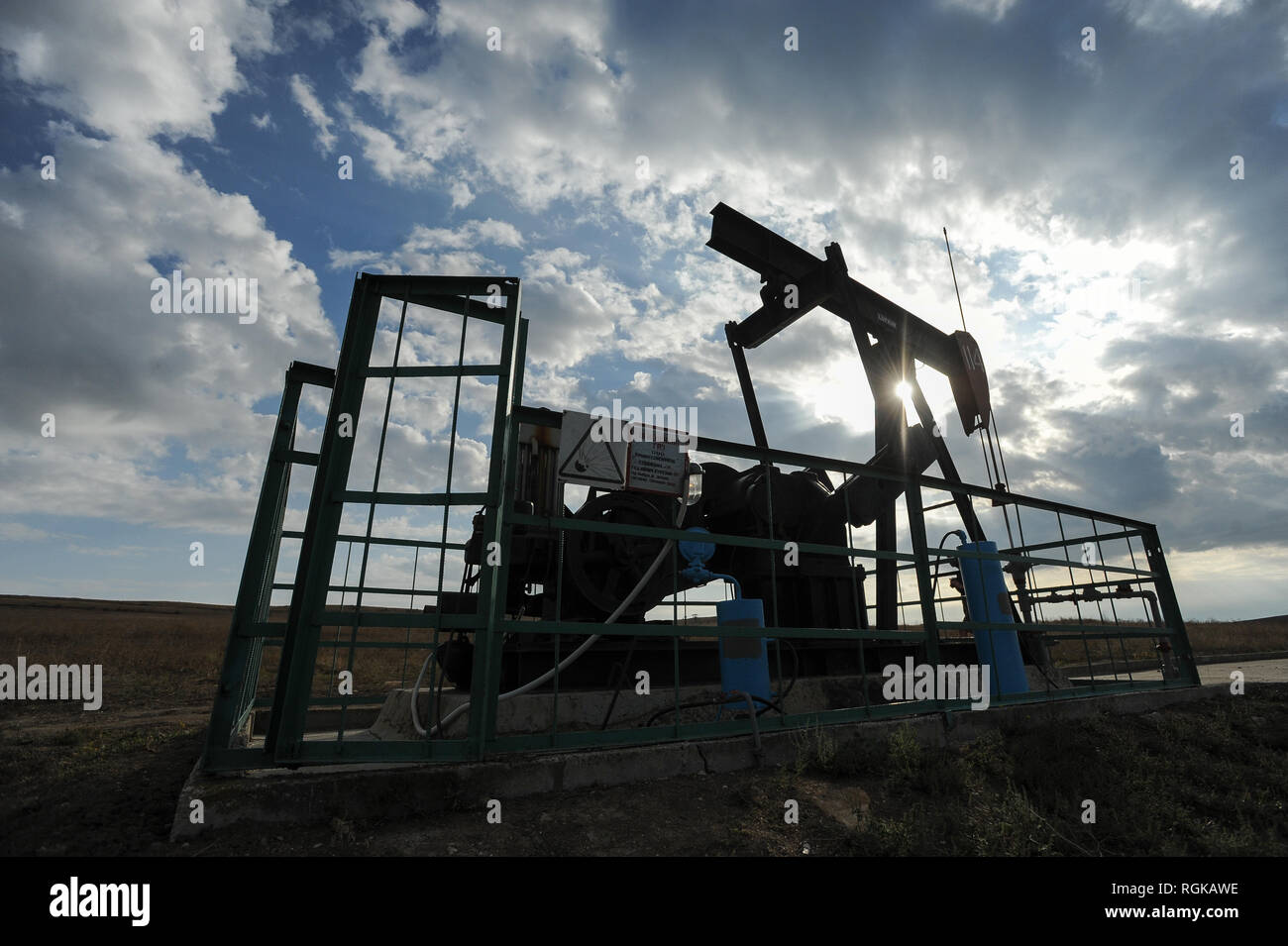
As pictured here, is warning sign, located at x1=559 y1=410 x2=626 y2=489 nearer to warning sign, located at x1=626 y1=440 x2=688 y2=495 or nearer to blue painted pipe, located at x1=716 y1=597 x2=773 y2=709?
warning sign, located at x1=626 y1=440 x2=688 y2=495

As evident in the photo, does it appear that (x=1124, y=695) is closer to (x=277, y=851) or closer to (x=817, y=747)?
(x=817, y=747)

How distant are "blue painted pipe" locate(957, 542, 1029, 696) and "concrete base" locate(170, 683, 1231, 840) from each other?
221 cm

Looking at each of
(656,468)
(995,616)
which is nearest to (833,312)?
(995,616)

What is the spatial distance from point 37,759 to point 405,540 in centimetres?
290

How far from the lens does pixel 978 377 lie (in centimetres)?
955

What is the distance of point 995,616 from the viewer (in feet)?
18.6

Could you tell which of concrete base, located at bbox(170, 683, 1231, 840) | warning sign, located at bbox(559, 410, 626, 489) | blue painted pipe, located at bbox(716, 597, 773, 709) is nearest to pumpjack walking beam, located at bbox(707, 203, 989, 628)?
blue painted pipe, located at bbox(716, 597, 773, 709)

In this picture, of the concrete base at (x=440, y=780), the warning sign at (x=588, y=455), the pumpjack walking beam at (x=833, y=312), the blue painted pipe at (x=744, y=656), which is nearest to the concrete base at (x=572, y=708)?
→ the blue painted pipe at (x=744, y=656)

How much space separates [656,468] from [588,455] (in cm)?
49

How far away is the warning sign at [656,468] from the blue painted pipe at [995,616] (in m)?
3.40

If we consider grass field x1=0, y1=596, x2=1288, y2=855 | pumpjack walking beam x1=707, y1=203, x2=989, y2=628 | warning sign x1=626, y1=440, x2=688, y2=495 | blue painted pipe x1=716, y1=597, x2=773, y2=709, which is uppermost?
pumpjack walking beam x1=707, y1=203, x2=989, y2=628

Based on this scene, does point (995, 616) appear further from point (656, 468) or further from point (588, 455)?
point (588, 455)

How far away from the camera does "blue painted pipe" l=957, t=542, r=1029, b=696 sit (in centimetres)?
560
